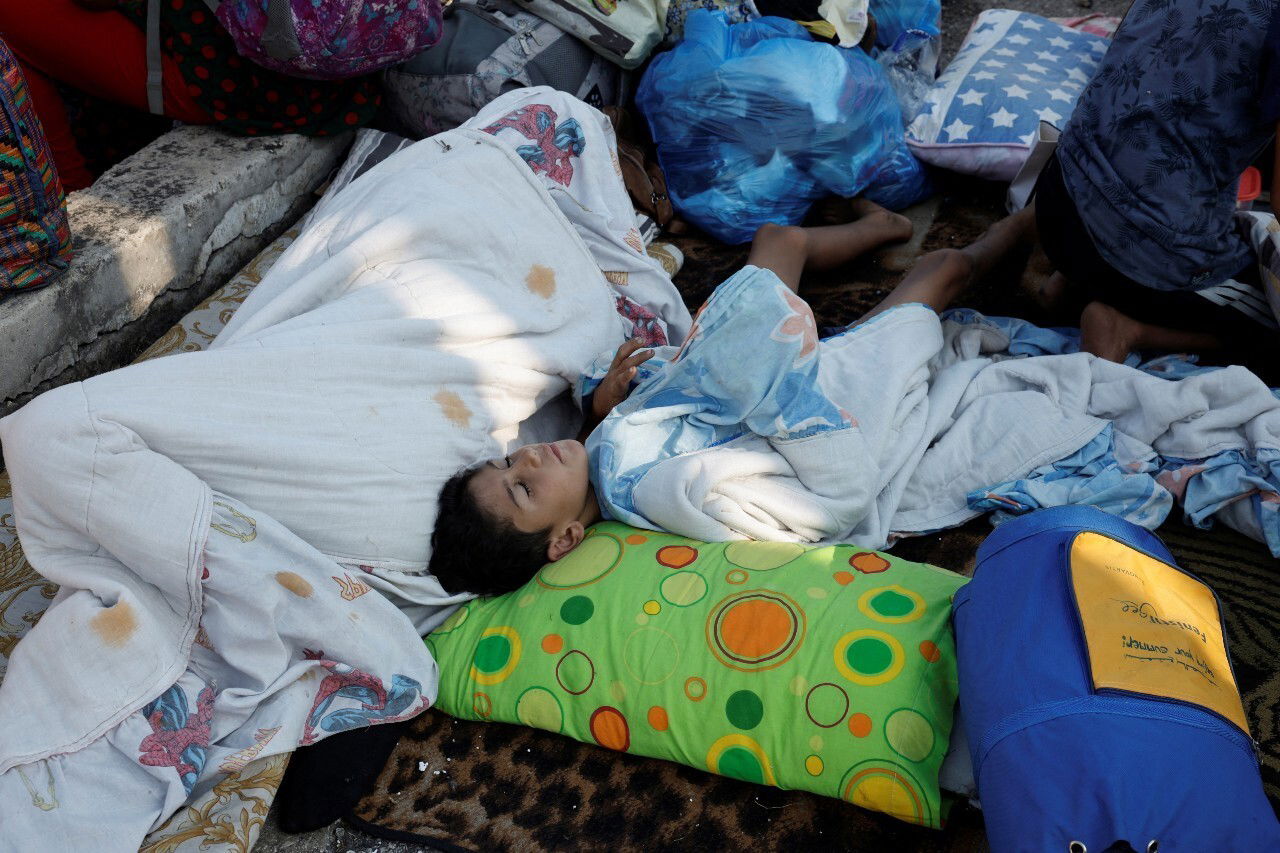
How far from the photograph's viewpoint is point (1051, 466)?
2320 mm

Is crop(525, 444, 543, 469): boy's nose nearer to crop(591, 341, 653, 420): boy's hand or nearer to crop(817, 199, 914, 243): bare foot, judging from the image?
crop(591, 341, 653, 420): boy's hand

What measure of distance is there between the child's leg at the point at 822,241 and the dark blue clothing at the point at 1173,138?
0.63 m

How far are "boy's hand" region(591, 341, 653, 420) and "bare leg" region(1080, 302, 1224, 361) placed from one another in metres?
1.13

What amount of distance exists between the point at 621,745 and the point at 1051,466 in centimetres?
114

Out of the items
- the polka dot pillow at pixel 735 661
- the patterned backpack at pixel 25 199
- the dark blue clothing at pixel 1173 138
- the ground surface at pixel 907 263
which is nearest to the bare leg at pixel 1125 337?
the dark blue clothing at pixel 1173 138

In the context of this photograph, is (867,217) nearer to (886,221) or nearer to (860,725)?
(886,221)

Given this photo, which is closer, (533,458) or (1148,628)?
(1148,628)

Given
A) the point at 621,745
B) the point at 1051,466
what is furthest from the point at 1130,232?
the point at 621,745

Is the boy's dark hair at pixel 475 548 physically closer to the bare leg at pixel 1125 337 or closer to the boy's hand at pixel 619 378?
the boy's hand at pixel 619 378

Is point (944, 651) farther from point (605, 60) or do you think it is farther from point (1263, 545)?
point (605, 60)

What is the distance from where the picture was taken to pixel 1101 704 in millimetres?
1512

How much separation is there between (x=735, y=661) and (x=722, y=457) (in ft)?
1.45

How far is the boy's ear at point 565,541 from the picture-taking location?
2211 millimetres

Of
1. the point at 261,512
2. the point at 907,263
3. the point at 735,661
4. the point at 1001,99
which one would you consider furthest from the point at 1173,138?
the point at 261,512
